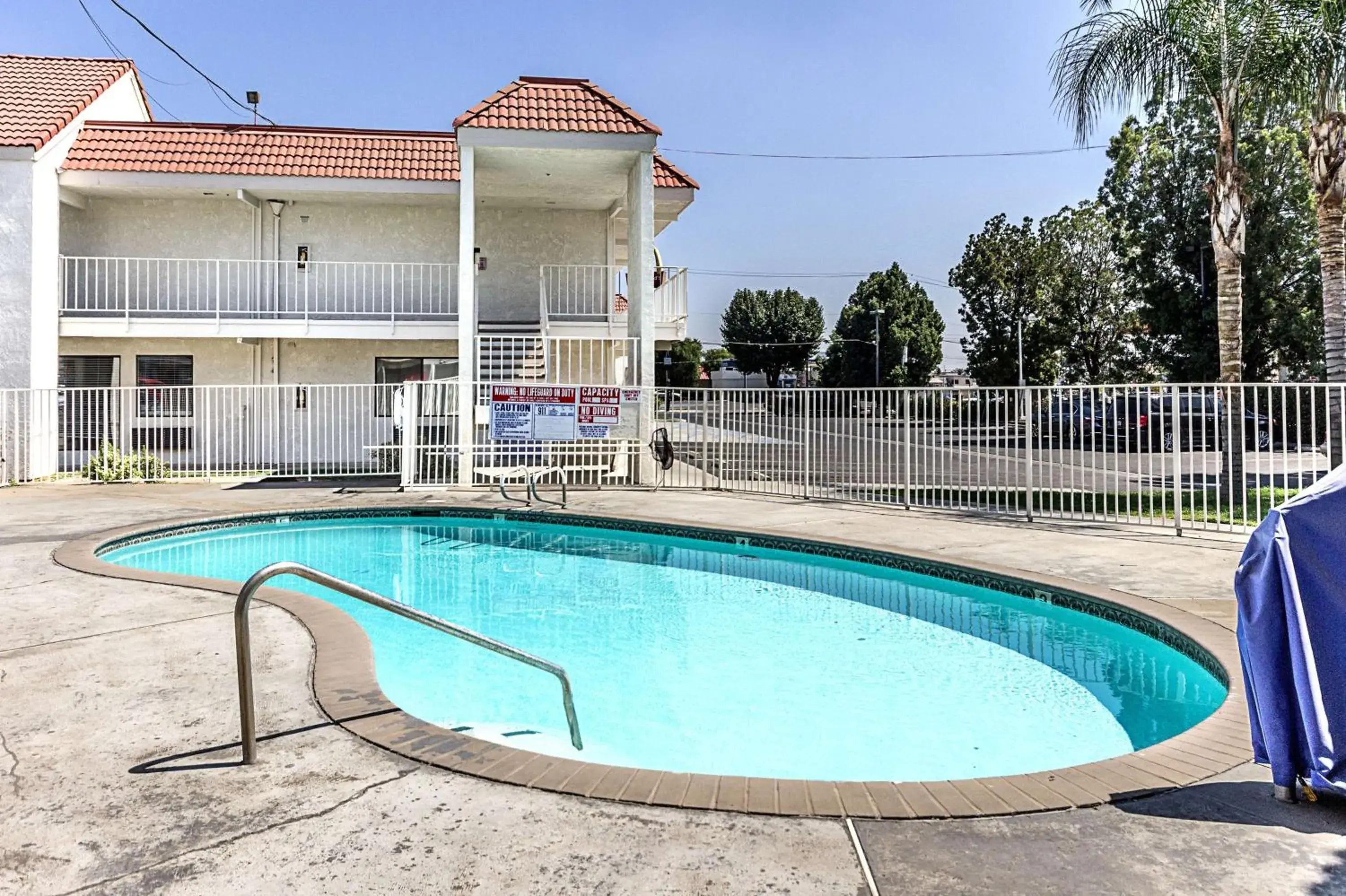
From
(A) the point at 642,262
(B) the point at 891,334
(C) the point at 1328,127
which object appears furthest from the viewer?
(B) the point at 891,334

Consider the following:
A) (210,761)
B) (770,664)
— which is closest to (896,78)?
(770,664)

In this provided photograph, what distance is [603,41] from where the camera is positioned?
20953 millimetres

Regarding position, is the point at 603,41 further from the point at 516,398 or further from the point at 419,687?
the point at 419,687

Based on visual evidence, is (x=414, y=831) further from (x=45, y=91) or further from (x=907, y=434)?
(x=45, y=91)

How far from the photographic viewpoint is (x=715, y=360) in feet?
311

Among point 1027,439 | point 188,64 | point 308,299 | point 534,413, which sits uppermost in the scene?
point 188,64

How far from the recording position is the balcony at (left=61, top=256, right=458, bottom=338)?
18188 millimetres

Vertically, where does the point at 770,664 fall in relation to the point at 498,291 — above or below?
below

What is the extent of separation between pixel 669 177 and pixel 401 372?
7.68m

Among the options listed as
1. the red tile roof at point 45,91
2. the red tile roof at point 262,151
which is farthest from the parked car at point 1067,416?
the red tile roof at point 45,91

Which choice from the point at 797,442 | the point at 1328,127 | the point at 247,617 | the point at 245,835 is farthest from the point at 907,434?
the point at 245,835

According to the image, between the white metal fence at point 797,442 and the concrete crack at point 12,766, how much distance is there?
32.5 ft

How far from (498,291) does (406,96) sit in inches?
380

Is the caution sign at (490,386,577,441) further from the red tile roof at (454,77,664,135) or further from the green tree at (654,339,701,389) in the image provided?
the green tree at (654,339,701,389)
